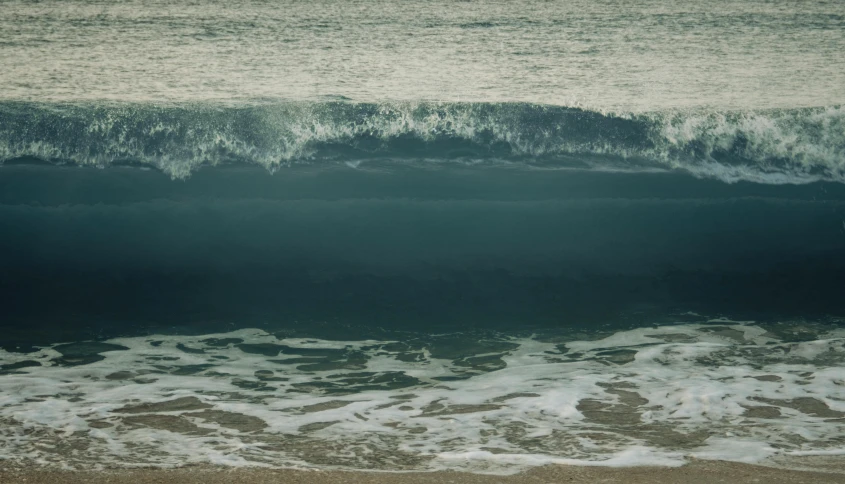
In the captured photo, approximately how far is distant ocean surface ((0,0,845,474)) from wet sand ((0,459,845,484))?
0.35 ft

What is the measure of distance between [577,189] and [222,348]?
3501 mm

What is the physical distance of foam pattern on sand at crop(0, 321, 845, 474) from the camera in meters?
3.12

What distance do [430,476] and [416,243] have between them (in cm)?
353

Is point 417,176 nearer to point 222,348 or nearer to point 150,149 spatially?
point 150,149

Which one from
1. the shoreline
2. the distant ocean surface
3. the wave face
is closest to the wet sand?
the shoreline

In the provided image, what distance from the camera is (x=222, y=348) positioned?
4.66m

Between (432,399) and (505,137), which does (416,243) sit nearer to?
(505,137)

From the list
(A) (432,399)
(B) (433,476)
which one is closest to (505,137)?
(A) (432,399)

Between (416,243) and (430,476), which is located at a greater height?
(416,243)

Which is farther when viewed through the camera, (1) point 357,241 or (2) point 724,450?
(1) point 357,241

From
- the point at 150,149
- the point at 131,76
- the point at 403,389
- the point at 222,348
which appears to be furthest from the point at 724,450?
the point at 131,76

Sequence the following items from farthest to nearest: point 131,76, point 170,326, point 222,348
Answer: point 131,76
point 170,326
point 222,348

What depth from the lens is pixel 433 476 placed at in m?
2.89

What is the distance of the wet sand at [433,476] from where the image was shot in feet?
9.23
